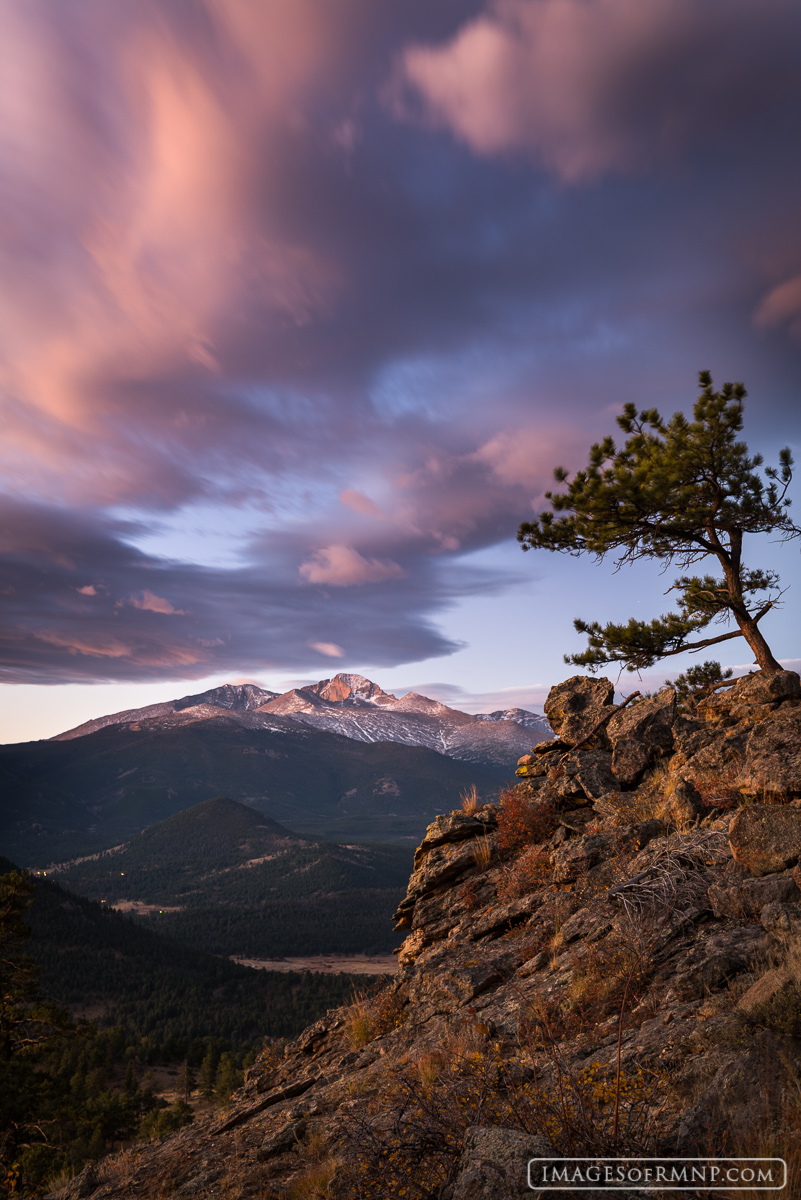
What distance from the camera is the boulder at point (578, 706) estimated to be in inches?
676

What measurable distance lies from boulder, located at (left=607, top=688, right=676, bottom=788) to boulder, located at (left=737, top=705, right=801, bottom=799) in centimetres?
333

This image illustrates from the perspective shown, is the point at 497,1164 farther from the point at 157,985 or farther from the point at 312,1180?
the point at 157,985

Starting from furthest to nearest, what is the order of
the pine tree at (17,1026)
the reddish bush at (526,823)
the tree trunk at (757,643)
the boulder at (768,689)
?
the pine tree at (17,1026), the tree trunk at (757,643), the reddish bush at (526,823), the boulder at (768,689)

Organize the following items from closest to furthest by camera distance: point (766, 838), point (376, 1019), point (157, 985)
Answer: point (766, 838), point (376, 1019), point (157, 985)

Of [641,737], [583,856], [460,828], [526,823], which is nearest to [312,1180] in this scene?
[583,856]

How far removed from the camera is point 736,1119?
14.7ft

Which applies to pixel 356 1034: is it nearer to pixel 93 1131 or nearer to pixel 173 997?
pixel 93 1131

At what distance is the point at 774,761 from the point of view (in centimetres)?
1045

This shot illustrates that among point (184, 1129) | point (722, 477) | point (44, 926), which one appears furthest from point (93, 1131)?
point (44, 926)

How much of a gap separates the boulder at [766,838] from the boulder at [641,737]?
19.2ft

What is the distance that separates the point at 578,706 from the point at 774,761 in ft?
24.3

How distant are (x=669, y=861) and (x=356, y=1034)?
7.56m

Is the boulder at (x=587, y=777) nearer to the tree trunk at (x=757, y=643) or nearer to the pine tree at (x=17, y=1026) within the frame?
the tree trunk at (x=757, y=643)

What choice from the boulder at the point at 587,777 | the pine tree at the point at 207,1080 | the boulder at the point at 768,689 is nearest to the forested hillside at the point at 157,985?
the pine tree at the point at 207,1080
